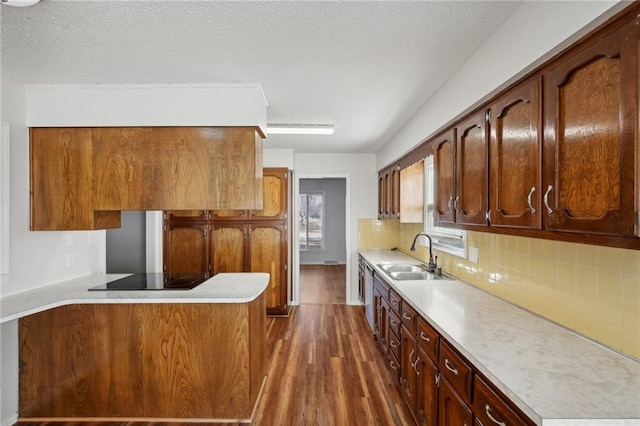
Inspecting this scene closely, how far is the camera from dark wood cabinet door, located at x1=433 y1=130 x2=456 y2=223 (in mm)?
2273

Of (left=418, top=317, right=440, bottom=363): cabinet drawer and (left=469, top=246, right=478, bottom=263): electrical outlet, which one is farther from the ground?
(left=469, top=246, right=478, bottom=263): electrical outlet

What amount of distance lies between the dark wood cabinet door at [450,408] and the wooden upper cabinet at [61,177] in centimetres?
279

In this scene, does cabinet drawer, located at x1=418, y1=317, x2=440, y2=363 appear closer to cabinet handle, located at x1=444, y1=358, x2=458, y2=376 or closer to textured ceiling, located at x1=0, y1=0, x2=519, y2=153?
cabinet handle, located at x1=444, y1=358, x2=458, y2=376

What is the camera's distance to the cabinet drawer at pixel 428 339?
1838 mm

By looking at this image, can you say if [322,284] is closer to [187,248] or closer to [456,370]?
[187,248]

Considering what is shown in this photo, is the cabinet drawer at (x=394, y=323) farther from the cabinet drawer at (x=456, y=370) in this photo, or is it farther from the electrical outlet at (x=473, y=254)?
the cabinet drawer at (x=456, y=370)

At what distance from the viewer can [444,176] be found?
2.42 m

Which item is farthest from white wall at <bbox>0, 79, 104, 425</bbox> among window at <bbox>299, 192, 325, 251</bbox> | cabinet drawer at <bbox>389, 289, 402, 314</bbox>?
window at <bbox>299, 192, 325, 251</bbox>

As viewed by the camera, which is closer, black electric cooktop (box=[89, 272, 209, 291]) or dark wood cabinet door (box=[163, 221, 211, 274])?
black electric cooktop (box=[89, 272, 209, 291])

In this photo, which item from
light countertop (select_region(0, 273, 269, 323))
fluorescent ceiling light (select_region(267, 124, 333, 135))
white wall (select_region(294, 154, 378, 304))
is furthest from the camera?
white wall (select_region(294, 154, 378, 304))

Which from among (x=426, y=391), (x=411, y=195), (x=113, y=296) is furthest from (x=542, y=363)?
(x=113, y=296)

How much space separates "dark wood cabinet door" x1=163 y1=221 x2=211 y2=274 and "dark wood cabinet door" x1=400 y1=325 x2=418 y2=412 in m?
3.07

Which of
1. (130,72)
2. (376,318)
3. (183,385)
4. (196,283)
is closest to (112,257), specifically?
(196,283)

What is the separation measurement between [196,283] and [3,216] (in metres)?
1.41
